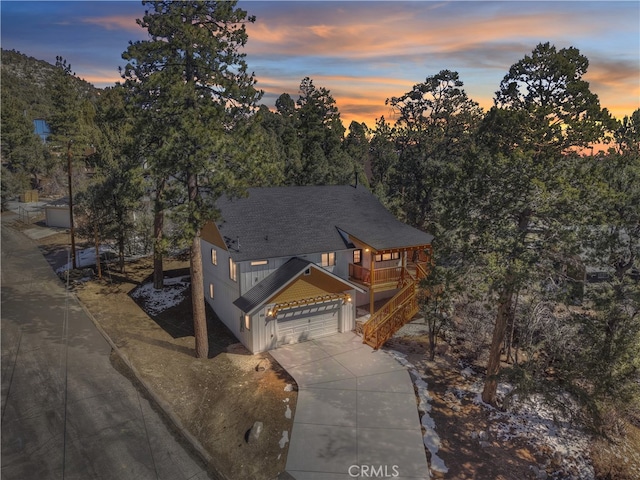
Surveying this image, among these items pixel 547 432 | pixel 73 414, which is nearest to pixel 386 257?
pixel 547 432

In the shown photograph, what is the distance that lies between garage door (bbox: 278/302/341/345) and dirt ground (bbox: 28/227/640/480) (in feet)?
5.81

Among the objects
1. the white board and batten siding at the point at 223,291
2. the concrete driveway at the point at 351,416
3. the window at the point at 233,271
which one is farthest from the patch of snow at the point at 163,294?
the concrete driveway at the point at 351,416

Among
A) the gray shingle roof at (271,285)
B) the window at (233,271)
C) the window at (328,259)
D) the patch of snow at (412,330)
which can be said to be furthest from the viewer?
the window at (328,259)

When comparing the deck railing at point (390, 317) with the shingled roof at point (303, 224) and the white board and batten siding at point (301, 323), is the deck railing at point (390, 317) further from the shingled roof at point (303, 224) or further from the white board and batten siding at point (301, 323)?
the shingled roof at point (303, 224)

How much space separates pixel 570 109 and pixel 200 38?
23377 mm

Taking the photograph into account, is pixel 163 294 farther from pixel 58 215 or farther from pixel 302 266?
pixel 58 215

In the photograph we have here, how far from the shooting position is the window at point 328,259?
22683 mm

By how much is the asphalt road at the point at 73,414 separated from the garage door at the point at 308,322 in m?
7.16

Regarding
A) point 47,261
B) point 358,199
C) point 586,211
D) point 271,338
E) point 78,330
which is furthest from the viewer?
point 47,261

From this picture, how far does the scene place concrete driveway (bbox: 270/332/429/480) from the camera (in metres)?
12.0

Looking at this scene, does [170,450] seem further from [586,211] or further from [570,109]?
[570,109]

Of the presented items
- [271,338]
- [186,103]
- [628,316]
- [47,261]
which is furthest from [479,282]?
[47,261]

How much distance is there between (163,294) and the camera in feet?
88.9

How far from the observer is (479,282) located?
44.0 ft
